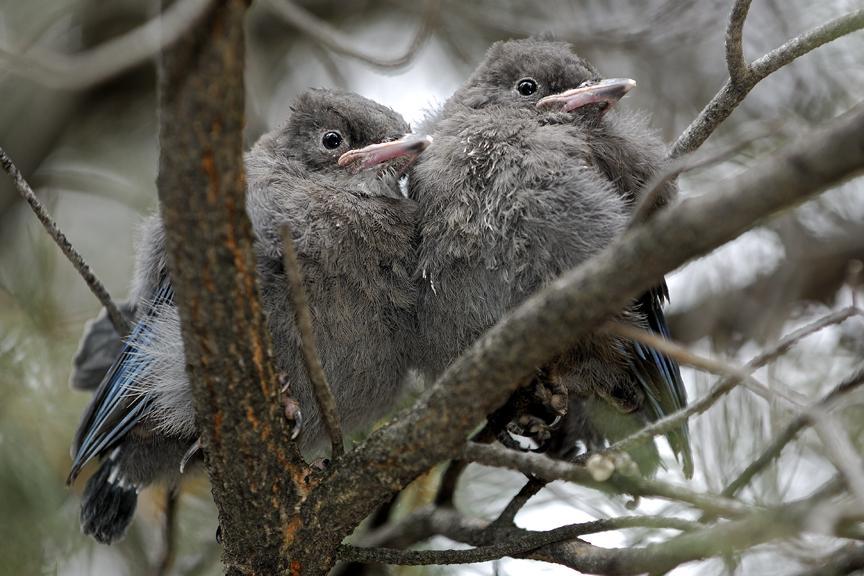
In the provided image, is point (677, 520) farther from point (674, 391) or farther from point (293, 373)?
point (293, 373)

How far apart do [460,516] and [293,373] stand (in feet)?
2.85

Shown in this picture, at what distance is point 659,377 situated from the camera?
3.48m

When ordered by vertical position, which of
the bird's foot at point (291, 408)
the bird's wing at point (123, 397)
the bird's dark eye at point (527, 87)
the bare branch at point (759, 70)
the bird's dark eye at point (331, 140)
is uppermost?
the bird's dark eye at point (527, 87)

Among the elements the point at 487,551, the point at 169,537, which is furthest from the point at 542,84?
the point at 169,537

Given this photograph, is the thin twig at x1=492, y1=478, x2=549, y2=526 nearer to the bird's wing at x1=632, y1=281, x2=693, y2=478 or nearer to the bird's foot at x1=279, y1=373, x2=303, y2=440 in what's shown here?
the bird's wing at x1=632, y1=281, x2=693, y2=478

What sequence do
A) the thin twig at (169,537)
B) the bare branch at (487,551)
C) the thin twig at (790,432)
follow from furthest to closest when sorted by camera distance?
the thin twig at (169,537) < the bare branch at (487,551) < the thin twig at (790,432)

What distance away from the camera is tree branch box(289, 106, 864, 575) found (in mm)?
1708

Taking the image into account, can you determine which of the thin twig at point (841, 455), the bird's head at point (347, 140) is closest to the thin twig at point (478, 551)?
the thin twig at point (841, 455)

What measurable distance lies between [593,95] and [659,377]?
1.02 meters

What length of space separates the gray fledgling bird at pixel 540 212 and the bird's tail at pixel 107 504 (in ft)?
4.07

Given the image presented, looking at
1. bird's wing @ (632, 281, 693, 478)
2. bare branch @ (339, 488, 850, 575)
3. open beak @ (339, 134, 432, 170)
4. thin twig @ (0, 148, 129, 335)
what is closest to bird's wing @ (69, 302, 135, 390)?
thin twig @ (0, 148, 129, 335)

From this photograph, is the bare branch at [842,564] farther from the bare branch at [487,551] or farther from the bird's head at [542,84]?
the bird's head at [542,84]

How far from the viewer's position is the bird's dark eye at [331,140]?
3.79 meters

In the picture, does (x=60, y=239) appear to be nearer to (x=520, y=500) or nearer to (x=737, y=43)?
(x=520, y=500)
